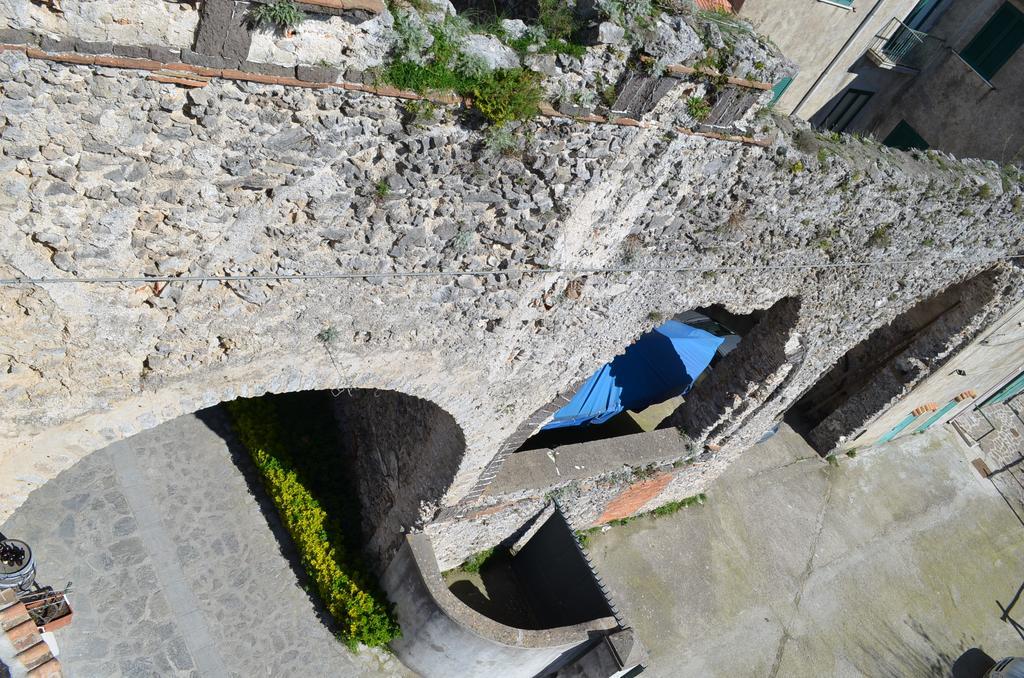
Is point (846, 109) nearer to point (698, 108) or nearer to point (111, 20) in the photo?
point (698, 108)

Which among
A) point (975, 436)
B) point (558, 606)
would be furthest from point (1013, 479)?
point (558, 606)

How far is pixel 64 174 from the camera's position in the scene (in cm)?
321

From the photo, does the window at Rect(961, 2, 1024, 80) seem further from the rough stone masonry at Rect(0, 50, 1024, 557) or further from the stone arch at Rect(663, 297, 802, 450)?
the stone arch at Rect(663, 297, 802, 450)

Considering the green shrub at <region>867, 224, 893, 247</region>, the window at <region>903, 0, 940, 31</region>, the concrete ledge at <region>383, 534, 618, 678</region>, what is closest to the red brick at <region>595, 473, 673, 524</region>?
the concrete ledge at <region>383, 534, 618, 678</region>

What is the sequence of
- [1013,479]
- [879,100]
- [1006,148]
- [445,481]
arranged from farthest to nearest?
[1013,479] → [879,100] → [1006,148] → [445,481]

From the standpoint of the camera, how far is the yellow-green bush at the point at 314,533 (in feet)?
24.4

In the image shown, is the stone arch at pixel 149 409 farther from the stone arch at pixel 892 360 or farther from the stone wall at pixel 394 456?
the stone arch at pixel 892 360

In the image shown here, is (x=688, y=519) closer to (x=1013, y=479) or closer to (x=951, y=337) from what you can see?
(x=951, y=337)

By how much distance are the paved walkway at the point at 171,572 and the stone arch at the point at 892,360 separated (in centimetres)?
704

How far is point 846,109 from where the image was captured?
11.9 meters

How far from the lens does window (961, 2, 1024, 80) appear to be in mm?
10078

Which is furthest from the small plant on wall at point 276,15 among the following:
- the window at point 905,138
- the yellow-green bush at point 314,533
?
the window at point 905,138

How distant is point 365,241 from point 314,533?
184 inches

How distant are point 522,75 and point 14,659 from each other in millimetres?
4509
